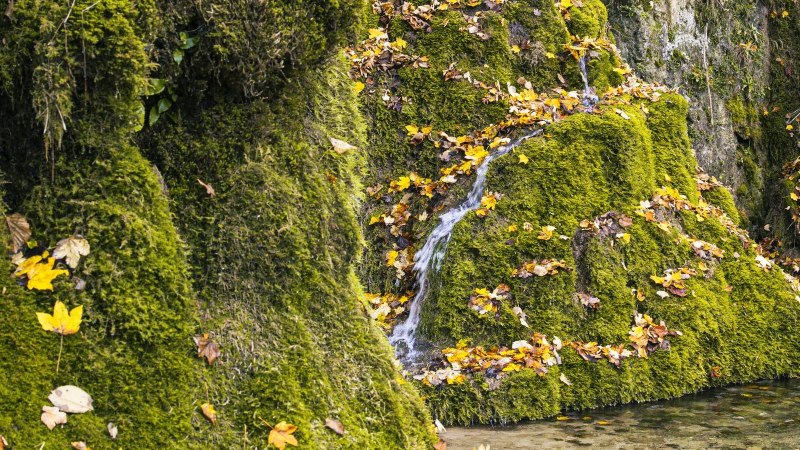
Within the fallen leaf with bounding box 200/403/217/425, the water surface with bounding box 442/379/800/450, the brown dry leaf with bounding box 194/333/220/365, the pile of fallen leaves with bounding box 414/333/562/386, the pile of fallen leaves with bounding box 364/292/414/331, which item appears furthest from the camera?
the pile of fallen leaves with bounding box 364/292/414/331

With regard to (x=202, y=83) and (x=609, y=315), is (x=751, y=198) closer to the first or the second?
(x=609, y=315)

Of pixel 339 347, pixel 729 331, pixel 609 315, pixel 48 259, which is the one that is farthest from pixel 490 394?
pixel 48 259

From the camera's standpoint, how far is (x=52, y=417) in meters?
2.81

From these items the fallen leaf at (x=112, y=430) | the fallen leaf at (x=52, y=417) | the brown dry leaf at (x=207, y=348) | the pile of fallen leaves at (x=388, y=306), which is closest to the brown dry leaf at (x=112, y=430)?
the fallen leaf at (x=112, y=430)

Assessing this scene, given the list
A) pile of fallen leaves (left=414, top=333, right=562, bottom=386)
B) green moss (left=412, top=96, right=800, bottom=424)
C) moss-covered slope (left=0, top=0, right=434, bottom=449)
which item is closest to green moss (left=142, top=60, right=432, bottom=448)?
moss-covered slope (left=0, top=0, right=434, bottom=449)

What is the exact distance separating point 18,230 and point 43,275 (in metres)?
0.23

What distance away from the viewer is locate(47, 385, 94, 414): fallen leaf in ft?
9.39

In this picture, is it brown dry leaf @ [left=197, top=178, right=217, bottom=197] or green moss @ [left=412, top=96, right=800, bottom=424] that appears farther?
green moss @ [left=412, top=96, right=800, bottom=424]

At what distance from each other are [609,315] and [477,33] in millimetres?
3658

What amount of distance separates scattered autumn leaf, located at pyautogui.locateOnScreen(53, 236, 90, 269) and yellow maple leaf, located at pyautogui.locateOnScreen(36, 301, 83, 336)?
0.60 ft

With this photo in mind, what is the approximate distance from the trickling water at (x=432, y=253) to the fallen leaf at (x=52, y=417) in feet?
12.5

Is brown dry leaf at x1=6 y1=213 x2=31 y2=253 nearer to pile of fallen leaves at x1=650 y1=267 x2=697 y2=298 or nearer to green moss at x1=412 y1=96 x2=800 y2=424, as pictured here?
green moss at x1=412 y1=96 x2=800 y2=424

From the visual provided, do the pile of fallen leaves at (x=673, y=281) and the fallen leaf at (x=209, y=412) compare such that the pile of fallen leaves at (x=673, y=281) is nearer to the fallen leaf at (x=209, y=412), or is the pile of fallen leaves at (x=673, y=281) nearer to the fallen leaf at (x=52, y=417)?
the fallen leaf at (x=209, y=412)

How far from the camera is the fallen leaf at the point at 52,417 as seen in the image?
2799 millimetres
